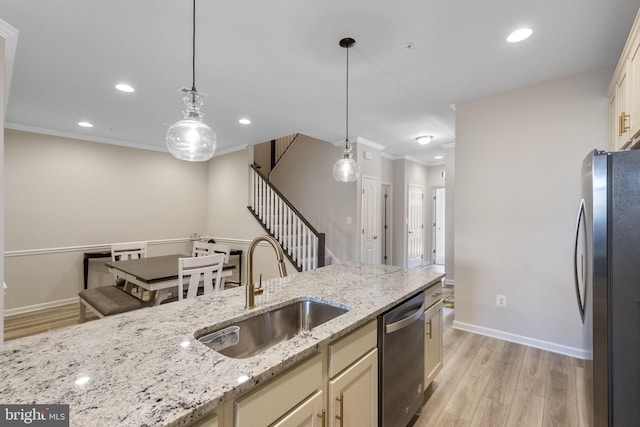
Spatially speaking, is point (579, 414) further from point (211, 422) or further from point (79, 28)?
point (79, 28)

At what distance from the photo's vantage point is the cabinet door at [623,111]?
6.56ft

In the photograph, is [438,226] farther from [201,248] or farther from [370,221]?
[201,248]

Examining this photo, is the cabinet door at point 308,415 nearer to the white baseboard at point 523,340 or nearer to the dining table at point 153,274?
the dining table at point 153,274

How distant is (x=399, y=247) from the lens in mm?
6543

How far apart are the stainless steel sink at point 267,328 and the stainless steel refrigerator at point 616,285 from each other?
121cm

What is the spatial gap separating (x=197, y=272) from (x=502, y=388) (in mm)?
2808

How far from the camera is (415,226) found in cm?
707

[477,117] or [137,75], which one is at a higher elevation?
[137,75]

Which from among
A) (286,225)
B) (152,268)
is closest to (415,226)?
(286,225)

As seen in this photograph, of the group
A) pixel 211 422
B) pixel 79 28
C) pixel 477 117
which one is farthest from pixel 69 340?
pixel 477 117

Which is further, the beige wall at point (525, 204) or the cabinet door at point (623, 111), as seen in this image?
the beige wall at point (525, 204)

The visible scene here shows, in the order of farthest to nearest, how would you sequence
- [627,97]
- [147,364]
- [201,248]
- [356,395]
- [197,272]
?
[201,248]
[197,272]
[627,97]
[356,395]
[147,364]

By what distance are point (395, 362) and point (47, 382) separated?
149cm

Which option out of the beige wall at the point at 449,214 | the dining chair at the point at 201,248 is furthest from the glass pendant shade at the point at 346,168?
the beige wall at the point at 449,214
